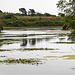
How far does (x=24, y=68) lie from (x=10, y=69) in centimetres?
118

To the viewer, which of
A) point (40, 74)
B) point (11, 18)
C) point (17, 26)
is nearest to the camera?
point (40, 74)

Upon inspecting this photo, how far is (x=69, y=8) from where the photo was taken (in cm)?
2642

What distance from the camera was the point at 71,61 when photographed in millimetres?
25766

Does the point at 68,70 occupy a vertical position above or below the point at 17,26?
above

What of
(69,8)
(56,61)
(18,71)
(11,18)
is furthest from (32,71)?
(11,18)

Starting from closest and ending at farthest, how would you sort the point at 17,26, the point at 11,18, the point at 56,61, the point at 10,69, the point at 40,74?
the point at 40,74, the point at 10,69, the point at 56,61, the point at 17,26, the point at 11,18

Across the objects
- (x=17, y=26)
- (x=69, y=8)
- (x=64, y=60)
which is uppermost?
(x=69, y=8)

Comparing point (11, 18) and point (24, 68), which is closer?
point (24, 68)

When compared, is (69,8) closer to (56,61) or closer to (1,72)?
(56,61)

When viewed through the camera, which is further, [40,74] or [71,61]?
[71,61]

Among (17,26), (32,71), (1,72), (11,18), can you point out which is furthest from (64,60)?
(11,18)

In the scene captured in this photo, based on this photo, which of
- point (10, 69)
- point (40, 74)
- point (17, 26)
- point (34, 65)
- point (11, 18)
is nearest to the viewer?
point (40, 74)

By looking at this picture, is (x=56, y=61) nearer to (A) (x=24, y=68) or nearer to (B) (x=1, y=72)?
(A) (x=24, y=68)

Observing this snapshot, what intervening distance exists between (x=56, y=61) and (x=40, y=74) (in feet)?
18.3
